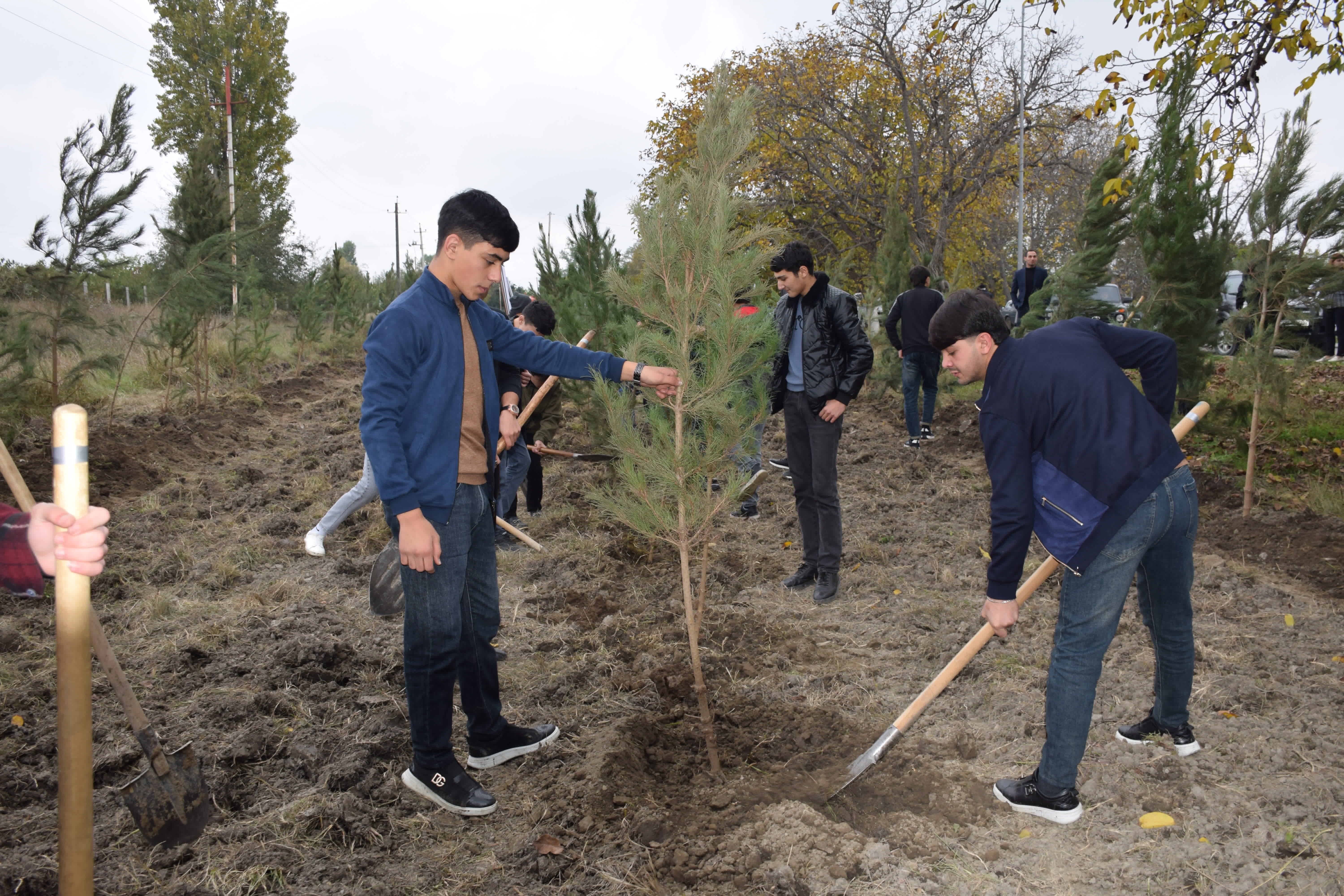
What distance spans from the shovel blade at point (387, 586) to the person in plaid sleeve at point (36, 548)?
2.12 meters

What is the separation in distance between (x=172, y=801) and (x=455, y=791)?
87 cm

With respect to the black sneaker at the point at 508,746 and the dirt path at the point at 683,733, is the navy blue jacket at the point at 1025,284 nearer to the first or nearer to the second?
the dirt path at the point at 683,733

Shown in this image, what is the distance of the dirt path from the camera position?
2619mm

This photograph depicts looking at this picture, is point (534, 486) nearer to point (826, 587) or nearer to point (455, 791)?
point (826, 587)

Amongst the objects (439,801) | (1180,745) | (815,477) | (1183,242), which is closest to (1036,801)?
(1180,745)

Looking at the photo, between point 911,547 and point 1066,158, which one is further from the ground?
point 1066,158

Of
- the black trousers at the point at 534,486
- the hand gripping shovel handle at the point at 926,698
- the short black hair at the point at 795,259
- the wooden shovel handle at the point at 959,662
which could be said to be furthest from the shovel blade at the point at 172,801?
the black trousers at the point at 534,486

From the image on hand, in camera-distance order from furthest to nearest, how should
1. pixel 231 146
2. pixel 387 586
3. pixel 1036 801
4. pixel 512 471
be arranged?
pixel 231 146, pixel 512 471, pixel 387 586, pixel 1036 801

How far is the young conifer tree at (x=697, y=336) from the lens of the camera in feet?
10.8

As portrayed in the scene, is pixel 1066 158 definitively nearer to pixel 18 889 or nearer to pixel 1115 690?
pixel 1115 690

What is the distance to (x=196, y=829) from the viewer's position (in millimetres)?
2613

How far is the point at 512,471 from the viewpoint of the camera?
6.22 m

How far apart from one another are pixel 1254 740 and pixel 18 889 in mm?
4252

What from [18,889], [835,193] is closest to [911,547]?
[18,889]
